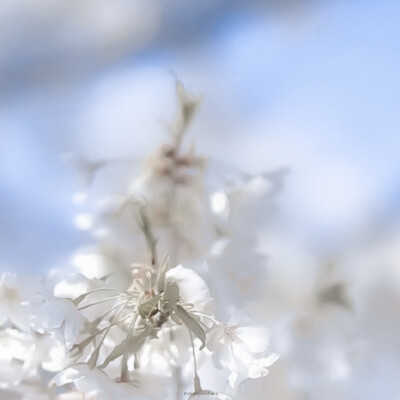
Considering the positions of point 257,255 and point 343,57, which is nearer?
point 257,255

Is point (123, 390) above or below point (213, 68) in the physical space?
below

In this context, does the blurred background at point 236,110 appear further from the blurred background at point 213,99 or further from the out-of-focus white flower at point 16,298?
the out-of-focus white flower at point 16,298

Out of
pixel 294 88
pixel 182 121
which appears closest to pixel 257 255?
pixel 182 121

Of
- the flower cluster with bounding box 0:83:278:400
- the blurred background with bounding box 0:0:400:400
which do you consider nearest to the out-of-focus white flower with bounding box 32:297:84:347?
the flower cluster with bounding box 0:83:278:400

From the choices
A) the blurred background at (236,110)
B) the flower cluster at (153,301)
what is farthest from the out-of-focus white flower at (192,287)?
the blurred background at (236,110)

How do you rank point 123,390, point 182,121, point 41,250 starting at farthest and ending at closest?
point 41,250, point 182,121, point 123,390

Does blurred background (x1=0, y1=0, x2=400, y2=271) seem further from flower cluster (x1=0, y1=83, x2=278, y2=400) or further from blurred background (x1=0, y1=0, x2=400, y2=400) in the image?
flower cluster (x1=0, y1=83, x2=278, y2=400)

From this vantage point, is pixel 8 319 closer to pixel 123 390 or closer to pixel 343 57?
pixel 123 390

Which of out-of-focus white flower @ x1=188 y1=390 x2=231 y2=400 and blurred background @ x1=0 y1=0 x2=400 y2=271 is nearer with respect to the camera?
out-of-focus white flower @ x1=188 y1=390 x2=231 y2=400
